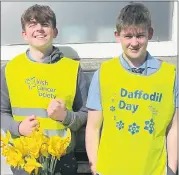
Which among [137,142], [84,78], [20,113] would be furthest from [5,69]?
[137,142]

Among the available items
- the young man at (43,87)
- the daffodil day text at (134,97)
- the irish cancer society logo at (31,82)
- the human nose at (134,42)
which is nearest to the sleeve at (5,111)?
the young man at (43,87)

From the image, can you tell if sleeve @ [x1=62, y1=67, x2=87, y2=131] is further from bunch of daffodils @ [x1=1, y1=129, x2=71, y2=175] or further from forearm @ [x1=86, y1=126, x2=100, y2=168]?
bunch of daffodils @ [x1=1, y1=129, x2=71, y2=175]

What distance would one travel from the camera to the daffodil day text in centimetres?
188

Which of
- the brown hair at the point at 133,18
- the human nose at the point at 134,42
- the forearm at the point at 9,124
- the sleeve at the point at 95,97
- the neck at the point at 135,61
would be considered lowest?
the forearm at the point at 9,124

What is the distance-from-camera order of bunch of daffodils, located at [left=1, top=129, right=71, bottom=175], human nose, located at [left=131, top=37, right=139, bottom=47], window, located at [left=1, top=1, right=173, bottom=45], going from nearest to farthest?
1. bunch of daffodils, located at [left=1, top=129, right=71, bottom=175]
2. human nose, located at [left=131, top=37, right=139, bottom=47]
3. window, located at [left=1, top=1, right=173, bottom=45]

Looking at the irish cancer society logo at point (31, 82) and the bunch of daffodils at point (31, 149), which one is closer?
the bunch of daffodils at point (31, 149)

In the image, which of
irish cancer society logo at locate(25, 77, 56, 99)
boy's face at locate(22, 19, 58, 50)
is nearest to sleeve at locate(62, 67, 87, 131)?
irish cancer society logo at locate(25, 77, 56, 99)

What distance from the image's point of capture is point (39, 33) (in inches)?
76.9

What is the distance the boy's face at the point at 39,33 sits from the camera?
1.96 metres

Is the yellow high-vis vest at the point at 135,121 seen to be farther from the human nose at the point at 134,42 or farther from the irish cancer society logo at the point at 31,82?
the irish cancer society logo at the point at 31,82

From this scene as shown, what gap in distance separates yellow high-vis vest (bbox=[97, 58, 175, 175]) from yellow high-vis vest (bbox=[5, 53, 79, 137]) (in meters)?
0.20

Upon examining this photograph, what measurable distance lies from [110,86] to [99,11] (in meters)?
0.56

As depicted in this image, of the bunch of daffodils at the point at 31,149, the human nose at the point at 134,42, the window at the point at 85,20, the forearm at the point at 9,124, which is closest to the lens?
the bunch of daffodils at the point at 31,149

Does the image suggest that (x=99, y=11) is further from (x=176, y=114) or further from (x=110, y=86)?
(x=176, y=114)
